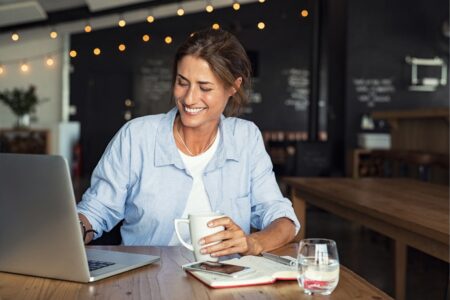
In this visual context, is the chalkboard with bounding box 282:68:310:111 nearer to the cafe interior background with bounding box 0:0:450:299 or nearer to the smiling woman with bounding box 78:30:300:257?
the cafe interior background with bounding box 0:0:450:299

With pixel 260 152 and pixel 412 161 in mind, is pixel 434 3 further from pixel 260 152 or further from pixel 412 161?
pixel 260 152

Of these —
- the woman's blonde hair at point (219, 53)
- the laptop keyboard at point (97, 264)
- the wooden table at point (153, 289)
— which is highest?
the woman's blonde hair at point (219, 53)

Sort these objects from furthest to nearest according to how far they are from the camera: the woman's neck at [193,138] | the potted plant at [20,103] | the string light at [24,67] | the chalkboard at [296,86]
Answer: the chalkboard at [296,86], the string light at [24,67], the potted plant at [20,103], the woman's neck at [193,138]

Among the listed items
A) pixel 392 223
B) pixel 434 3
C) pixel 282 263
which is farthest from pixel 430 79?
pixel 282 263

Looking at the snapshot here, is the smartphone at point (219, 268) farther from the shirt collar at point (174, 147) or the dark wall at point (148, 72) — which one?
the dark wall at point (148, 72)

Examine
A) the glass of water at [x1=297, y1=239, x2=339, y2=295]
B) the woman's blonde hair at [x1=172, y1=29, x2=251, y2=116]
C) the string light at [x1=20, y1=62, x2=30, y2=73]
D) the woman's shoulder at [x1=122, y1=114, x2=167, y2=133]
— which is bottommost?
the glass of water at [x1=297, y1=239, x2=339, y2=295]

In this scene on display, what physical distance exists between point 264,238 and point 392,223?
3.22 feet

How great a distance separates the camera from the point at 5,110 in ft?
38.1

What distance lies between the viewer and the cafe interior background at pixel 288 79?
21.5ft

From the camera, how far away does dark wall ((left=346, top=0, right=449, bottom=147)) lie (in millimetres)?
8516

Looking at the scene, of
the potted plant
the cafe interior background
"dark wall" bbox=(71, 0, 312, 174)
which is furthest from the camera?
"dark wall" bbox=(71, 0, 312, 174)

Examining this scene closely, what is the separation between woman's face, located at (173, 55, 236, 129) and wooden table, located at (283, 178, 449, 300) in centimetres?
81

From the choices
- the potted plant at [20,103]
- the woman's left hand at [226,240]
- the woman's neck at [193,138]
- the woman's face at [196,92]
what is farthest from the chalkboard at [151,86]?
the woman's left hand at [226,240]

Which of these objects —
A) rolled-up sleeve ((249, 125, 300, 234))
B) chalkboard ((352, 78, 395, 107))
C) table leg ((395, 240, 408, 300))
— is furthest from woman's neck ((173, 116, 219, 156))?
chalkboard ((352, 78, 395, 107))
